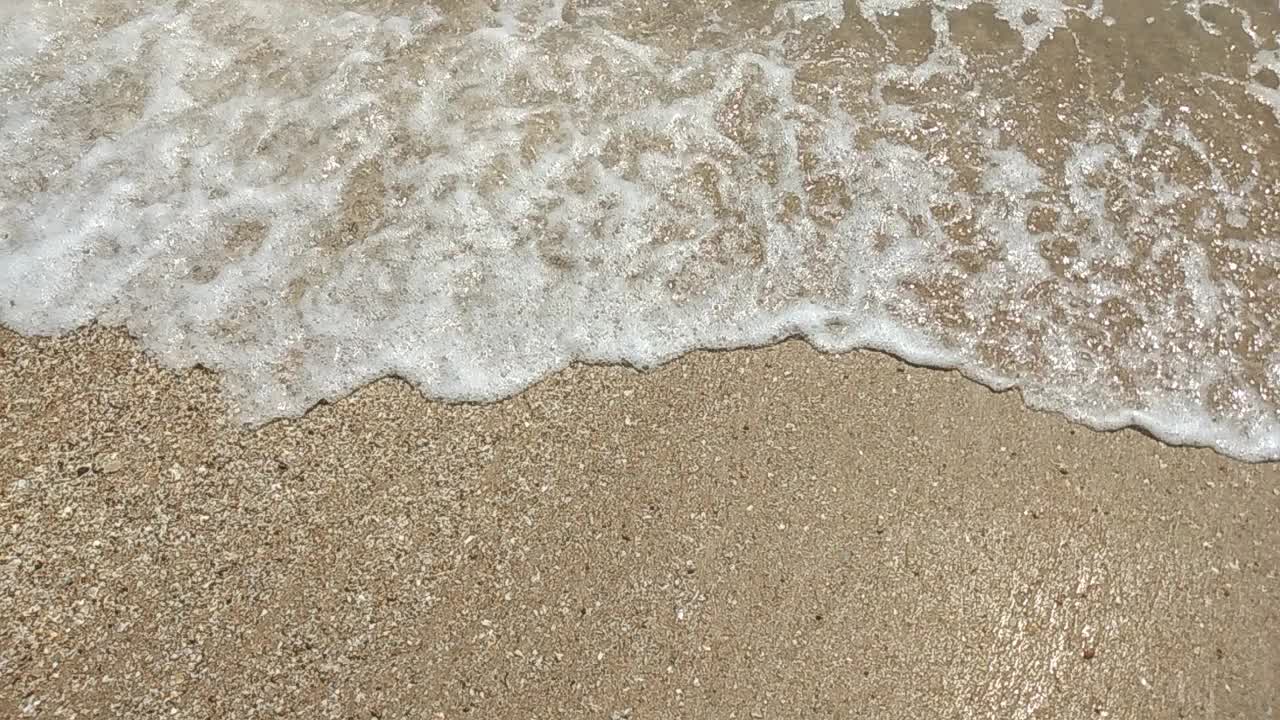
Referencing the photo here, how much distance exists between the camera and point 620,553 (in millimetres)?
2414

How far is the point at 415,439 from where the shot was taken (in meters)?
2.55

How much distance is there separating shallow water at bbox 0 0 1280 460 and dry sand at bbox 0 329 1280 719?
16 cm

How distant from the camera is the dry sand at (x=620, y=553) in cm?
227

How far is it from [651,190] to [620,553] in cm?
120

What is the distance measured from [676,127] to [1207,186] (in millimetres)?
1770

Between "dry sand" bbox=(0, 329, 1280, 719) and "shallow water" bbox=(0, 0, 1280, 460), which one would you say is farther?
"shallow water" bbox=(0, 0, 1280, 460)

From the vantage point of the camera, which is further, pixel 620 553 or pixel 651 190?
pixel 651 190

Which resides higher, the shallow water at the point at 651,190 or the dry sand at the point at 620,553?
the shallow water at the point at 651,190

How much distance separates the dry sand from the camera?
227cm

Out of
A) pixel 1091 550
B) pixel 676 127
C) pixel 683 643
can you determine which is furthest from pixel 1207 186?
pixel 683 643

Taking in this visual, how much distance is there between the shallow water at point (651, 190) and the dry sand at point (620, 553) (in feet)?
0.53

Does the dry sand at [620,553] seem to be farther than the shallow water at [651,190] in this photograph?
No

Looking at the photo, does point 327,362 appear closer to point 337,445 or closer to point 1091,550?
point 337,445

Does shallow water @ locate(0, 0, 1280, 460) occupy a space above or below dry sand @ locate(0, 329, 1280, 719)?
above
